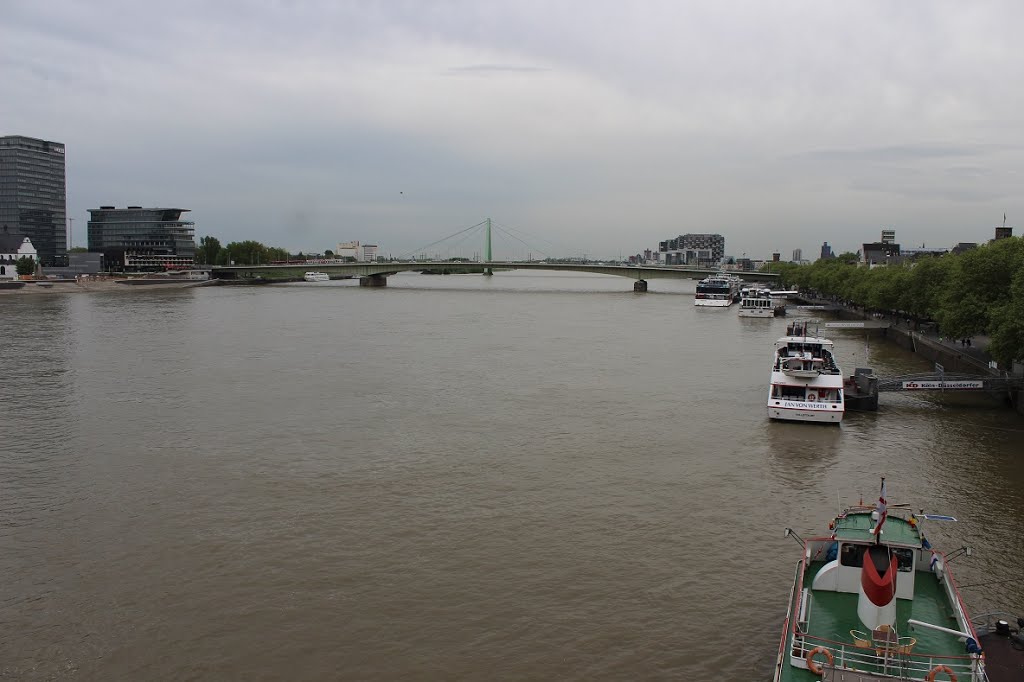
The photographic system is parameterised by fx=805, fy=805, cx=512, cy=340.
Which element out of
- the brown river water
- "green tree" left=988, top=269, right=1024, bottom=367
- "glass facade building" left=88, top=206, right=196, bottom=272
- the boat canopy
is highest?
"glass facade building" left=88, top=206, right=196, bottom=272

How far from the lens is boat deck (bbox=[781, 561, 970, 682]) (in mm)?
5977

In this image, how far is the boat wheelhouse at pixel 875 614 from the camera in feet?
19.7

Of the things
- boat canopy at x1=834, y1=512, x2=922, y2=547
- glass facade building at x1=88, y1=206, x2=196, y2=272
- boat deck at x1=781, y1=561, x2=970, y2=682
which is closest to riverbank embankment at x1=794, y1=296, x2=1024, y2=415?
→ boat canopy at x1=834, y1=512, x2=922, y2=547

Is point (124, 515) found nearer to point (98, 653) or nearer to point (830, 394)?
point (98, 653)

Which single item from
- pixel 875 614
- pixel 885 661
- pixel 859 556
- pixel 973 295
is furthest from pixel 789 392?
pixel 885 661

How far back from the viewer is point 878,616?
6109 mm

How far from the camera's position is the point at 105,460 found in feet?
44.3

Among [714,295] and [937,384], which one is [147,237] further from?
[937,384]

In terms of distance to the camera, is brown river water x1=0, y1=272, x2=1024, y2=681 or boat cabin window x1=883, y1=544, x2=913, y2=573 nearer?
boat cabin window x1=883, y1=544, x2=913, y2=573

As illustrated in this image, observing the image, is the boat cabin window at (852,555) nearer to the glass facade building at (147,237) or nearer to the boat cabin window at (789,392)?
the boat cabin window at (789,392)

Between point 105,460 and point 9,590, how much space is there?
5185 millimetres

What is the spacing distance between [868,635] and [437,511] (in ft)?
19.5

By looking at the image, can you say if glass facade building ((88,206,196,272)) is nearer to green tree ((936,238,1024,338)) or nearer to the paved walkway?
the paved walkway

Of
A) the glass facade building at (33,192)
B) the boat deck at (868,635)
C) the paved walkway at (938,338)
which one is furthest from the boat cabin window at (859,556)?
the glass facade building at (33,192)
